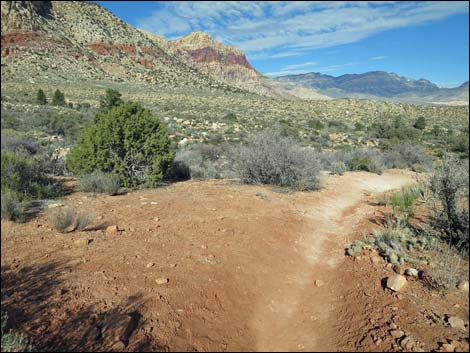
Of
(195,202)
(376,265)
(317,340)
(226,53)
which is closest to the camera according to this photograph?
(317,340)

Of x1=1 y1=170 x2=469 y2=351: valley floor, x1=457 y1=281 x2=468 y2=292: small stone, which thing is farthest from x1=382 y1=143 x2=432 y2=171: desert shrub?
x1=457 y1=281 x2=468 y2=292: small stone

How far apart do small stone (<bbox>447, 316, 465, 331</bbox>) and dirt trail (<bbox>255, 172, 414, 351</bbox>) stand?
1.15 m

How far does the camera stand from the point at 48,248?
4.48m

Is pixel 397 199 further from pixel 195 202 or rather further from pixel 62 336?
pixel 62 336

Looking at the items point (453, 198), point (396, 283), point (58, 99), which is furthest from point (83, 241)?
point (58, 99)

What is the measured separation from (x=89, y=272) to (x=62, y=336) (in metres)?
1.22

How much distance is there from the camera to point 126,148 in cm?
927

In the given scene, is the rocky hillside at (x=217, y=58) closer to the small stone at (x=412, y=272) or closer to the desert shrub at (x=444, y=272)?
the desert shrub at (x=444, y=272)

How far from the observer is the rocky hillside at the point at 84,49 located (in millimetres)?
3971

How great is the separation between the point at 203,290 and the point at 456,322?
2.73 metres

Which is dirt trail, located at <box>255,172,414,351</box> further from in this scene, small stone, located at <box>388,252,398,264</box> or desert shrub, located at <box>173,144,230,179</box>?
desert shrub, located at <box>173,144,230,179</box>

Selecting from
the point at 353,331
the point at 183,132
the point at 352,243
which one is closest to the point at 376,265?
the point at 352,243

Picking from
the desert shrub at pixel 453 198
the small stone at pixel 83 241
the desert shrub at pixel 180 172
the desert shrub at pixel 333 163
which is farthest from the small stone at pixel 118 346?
the desert shrub at pixel 333 163

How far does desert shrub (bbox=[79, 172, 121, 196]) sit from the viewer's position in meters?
7.89
